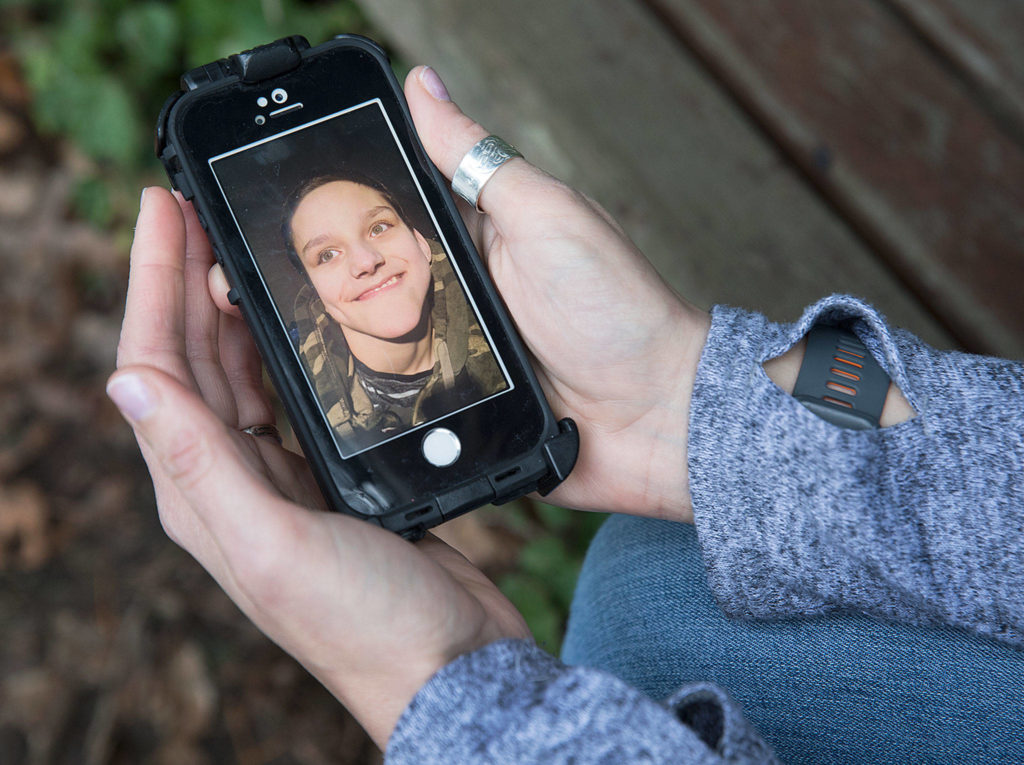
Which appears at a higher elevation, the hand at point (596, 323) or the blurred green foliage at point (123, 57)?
the blurred green foliage at point (123, 57)

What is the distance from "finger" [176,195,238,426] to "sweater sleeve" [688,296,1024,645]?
64 cm

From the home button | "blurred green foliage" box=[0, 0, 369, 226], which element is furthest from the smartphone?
"blurred green foliage" box=[0, 0, 369, 226]

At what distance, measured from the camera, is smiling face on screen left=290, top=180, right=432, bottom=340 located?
3.64ft

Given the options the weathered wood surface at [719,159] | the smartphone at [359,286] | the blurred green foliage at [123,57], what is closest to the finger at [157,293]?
the smartphone at [359,286]

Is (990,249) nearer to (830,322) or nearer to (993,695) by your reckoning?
(830,322)

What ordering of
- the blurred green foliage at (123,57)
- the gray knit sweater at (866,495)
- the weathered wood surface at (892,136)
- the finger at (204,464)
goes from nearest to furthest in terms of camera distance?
1. the finger at (204,464)
2. the gray knit sweater at (866,495)
3. the weathered wood surface at (892,136)
4. the blurred green foliage at (123,57)

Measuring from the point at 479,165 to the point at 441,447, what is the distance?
0.40m

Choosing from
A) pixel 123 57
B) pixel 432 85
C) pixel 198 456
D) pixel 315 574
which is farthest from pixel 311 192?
pixel 123 57

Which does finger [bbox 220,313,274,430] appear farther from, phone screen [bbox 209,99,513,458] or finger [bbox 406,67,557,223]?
finger [bbox 406,67,557,223]

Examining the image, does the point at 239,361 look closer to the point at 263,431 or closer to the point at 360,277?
the point at 263,431

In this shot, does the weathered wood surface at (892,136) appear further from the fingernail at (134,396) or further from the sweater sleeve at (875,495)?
the fingernail at (134,396)

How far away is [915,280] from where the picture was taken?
1393 mm

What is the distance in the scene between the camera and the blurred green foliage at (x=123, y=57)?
1.86m

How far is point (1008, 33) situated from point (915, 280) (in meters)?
0.49
